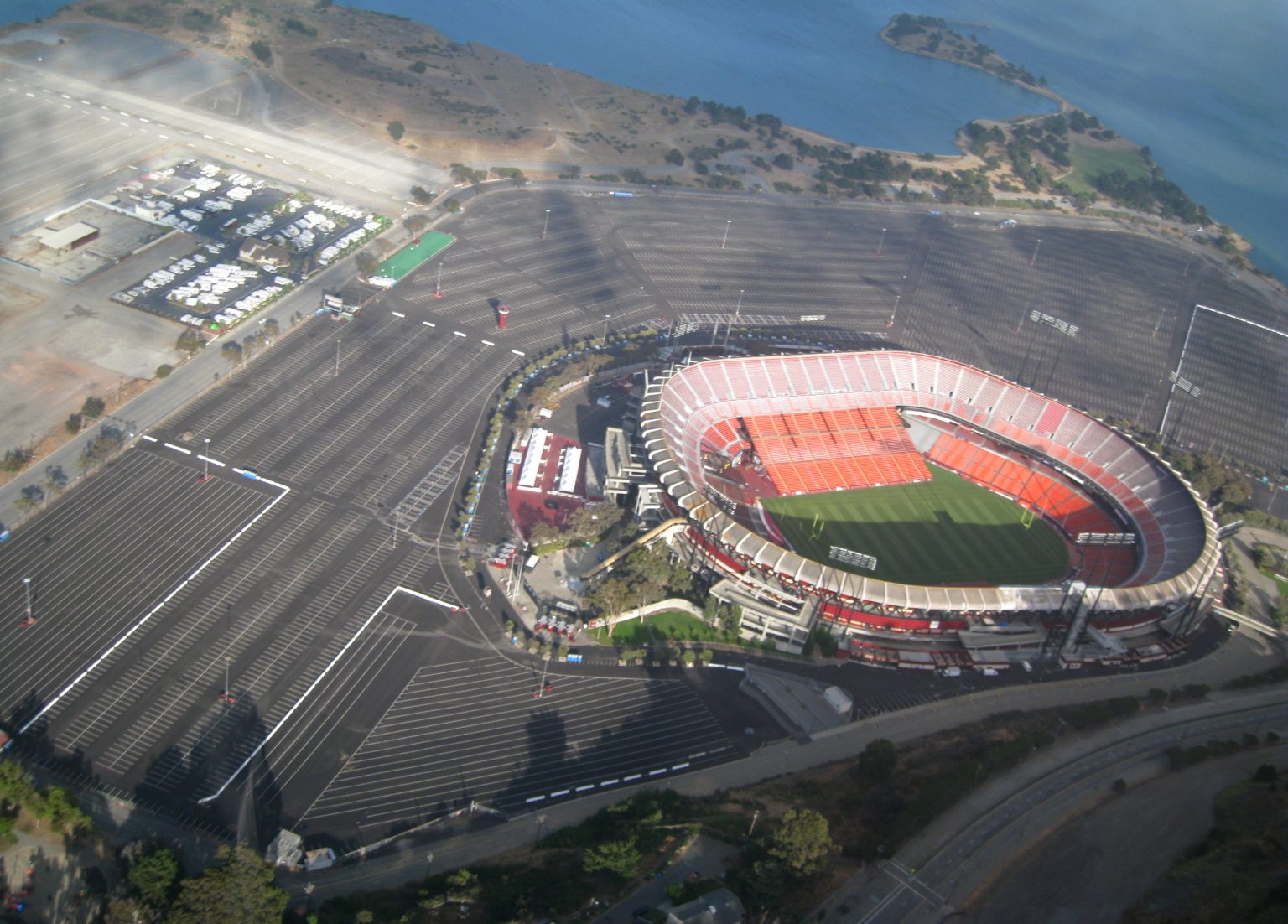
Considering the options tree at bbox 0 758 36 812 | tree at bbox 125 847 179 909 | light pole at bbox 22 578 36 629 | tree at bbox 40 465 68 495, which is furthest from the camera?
tree at bbox 40 465 68 495

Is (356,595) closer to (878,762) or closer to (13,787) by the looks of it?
(13,787)

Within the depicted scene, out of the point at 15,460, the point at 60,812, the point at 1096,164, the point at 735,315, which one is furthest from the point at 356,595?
the point at 1096,164

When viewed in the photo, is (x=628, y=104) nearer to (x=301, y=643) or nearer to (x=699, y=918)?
(x=301, y=643)

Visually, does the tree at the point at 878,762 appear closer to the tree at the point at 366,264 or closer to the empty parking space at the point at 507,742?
the empty parking space at the point at 507,742

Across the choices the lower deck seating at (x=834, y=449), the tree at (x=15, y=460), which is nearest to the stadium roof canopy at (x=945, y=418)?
the lower deck seating at (x=834, y=449)

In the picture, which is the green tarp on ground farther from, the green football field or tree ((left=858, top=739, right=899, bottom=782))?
tree ((left=858, top=739, right=899, bottom=782))

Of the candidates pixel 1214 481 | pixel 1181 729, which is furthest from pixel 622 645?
pixel 1214 481

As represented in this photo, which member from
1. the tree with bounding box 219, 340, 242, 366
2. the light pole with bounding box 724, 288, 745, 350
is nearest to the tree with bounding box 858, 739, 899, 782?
the light pole with bounding box 724, 288, 745, 350
